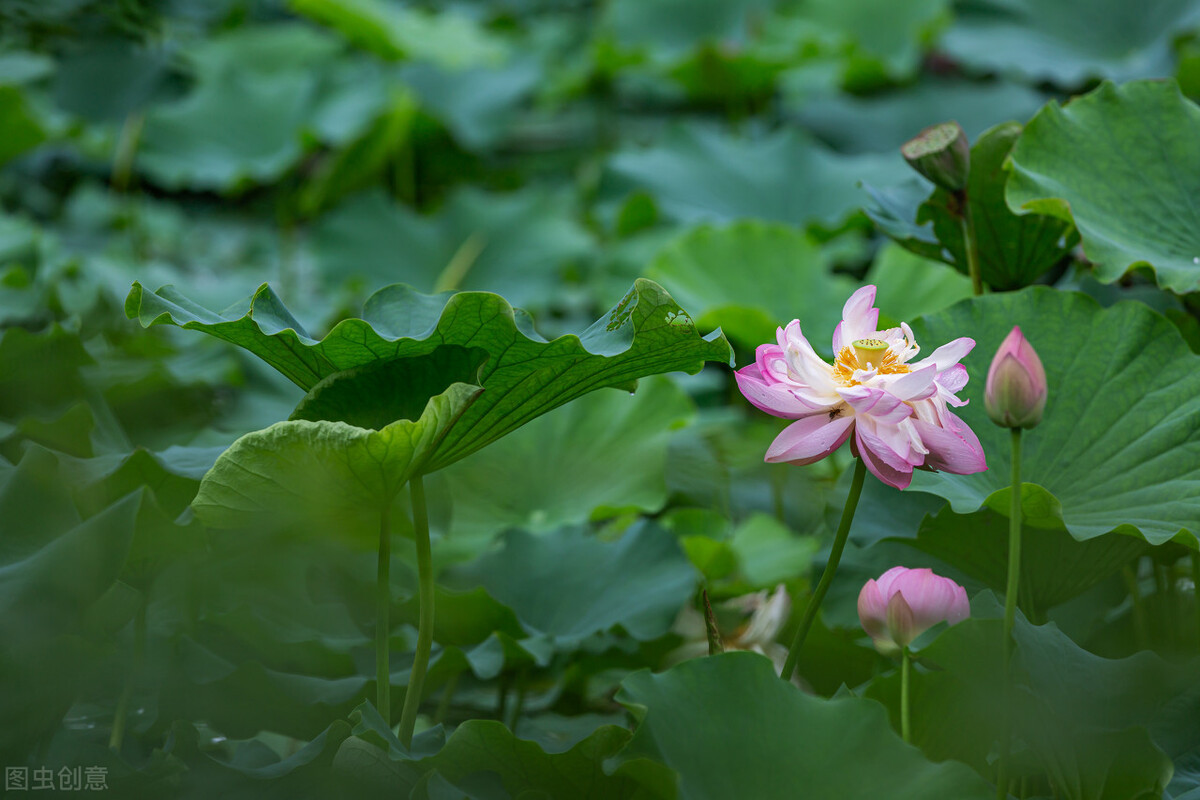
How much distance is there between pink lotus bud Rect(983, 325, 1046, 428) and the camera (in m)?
0.49

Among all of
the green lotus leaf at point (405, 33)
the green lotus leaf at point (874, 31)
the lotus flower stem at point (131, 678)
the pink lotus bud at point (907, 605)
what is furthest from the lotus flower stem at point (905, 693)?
the green lotus leaf at point (405, 33)

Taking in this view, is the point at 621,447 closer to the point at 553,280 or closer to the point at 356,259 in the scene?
the point at 553,280

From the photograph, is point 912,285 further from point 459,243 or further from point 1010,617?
point 459,243

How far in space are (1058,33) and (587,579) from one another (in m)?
1.89

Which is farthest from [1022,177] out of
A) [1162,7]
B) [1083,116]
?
[1162,7]

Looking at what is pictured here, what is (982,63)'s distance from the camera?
2.11 metres

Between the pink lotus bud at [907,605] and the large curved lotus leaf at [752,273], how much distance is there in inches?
31.8

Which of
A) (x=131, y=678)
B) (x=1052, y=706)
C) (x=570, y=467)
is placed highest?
(x=1052, y=706)

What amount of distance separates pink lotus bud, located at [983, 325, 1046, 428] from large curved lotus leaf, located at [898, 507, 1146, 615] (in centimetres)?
21

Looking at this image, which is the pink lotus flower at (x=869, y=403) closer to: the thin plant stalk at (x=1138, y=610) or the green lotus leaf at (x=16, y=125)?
the thin plant stalk at (x=1138, y=610)

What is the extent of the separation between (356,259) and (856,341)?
168 centimetres

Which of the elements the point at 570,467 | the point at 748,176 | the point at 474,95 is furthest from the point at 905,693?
the point at 474,95

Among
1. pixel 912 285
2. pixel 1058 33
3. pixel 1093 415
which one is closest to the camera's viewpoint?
pixel 1093 415

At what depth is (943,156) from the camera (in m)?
0.77
